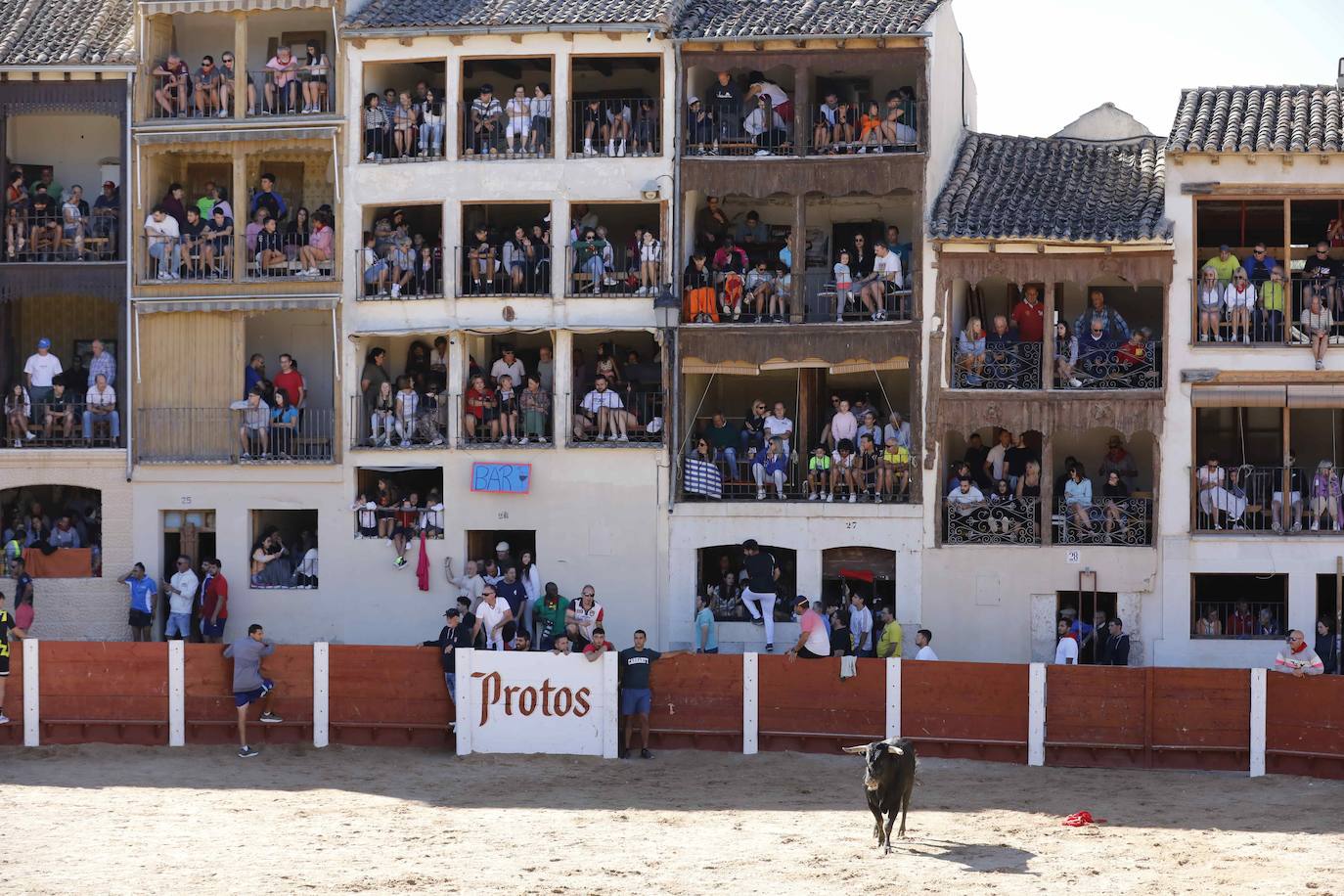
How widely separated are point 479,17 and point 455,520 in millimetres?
8289

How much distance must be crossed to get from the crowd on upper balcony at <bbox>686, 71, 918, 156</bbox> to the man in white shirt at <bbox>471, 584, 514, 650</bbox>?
861 centimetres

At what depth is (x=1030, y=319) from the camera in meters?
32.6

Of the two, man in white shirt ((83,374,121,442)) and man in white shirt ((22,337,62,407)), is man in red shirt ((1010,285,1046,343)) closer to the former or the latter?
man in white shirt ((83,374,121,442))

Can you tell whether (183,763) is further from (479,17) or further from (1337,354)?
(1337,354)

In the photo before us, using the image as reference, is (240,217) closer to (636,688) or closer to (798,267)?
(798,267)

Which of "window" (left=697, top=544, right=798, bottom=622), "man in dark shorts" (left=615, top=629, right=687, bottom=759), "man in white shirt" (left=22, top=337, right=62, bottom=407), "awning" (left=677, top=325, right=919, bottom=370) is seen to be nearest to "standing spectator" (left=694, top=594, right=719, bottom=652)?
"window" (left=697, top=544, right=798, bottom=622)

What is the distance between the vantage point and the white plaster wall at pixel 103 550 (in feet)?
111

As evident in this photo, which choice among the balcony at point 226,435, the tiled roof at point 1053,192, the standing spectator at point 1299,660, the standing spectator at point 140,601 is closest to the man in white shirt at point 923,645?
the standing spectator at point 1299,660

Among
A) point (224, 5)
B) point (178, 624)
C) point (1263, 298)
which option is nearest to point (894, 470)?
point (1263, 298)

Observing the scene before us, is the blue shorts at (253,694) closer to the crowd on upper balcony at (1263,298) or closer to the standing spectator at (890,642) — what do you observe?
the standing spectator at (890,642)

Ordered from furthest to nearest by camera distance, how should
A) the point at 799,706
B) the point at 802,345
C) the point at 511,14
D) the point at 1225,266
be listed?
the point at 511,14 < the point at 802,345 < the point at 1225,266 < the point at 799,706

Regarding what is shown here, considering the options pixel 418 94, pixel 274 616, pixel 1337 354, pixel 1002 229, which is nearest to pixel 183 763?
pixel 274 616

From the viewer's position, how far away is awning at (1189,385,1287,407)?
3148 cm

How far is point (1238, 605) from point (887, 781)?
11.6m
